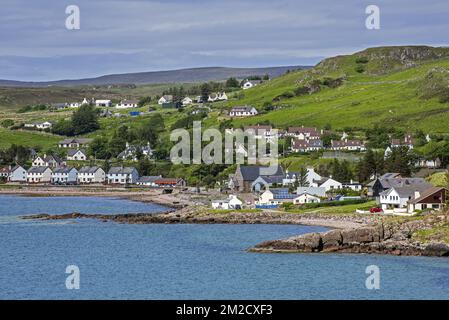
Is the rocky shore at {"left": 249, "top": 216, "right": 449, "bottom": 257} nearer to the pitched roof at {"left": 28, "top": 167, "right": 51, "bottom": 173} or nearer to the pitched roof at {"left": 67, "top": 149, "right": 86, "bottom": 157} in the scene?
the pitched roof at {"left": 28, "top": 167, "right": 51, "bottom": 173}

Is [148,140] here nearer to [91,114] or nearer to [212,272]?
[91,114]

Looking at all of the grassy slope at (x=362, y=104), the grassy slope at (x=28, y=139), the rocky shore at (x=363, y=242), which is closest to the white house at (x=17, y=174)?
the grassy slope at (x=28, y=139)

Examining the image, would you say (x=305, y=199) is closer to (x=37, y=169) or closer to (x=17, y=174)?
(x=37, y=169)

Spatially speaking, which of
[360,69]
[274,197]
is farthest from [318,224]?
[360,69]

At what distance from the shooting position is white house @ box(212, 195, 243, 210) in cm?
8350

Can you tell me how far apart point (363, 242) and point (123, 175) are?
80512 mm

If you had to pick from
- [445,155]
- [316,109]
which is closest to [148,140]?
[316,109]

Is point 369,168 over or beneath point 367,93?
beneath

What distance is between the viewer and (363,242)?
54438 millimetres

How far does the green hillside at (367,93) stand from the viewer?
136250mm

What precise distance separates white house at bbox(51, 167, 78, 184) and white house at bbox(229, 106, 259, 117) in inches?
1263

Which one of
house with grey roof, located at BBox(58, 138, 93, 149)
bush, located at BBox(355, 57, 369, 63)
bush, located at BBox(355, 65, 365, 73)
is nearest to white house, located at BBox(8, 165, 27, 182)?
house with grey roof, located at BBox(58, 138, 93, 149)

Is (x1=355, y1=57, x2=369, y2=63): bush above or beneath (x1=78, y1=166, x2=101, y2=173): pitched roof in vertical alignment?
above

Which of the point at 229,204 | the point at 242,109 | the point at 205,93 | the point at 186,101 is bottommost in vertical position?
the point at 229,204
